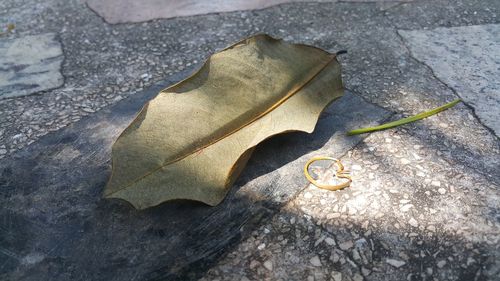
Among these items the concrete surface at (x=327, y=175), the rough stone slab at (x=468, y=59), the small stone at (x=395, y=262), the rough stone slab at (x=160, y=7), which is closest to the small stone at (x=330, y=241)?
the concrete surface at (x=327, y=175)

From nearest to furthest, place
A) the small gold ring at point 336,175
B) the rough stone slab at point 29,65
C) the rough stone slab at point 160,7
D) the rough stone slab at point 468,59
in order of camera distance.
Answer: the small gold ring at point 336,175 → the rough stone slab at point 468,59 → the rough stone slab at point 29,65 → the rough stone slab at point 160,7

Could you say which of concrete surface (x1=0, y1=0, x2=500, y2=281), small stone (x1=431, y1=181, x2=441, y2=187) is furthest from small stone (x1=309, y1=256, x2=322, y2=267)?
small stone (x1=431, y1=181, x2=441, y2=187)

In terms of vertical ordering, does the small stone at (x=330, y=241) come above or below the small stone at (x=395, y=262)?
above

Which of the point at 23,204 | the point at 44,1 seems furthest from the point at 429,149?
the point at 44,1

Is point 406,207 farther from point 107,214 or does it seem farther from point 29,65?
point 29,65

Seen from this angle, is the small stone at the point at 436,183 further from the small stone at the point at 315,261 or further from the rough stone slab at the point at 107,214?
the small stone at the point at 315,261

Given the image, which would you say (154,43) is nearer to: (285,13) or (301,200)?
(285,13)
